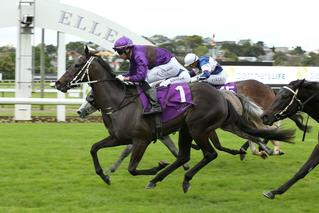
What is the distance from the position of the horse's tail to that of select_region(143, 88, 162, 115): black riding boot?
1.08 m

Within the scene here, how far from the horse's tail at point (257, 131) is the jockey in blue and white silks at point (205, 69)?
0.84 metres

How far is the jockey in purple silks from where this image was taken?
693cm

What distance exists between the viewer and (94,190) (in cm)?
690

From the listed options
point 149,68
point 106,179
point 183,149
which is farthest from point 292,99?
point 106,179

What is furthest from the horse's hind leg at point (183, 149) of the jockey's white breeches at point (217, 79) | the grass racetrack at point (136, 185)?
the jockey's white breeches at point (217, 79)

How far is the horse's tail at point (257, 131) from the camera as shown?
7206mm

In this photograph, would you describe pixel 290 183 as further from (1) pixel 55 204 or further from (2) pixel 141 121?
(1) pixel 55 204

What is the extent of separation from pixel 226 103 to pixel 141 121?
118 centimetres

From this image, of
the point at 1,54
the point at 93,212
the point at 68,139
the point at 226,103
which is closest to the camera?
the point at 93,212

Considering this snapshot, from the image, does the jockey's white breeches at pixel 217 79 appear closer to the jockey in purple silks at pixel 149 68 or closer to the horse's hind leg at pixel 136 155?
the jockey in purple silks at pixel 149 68

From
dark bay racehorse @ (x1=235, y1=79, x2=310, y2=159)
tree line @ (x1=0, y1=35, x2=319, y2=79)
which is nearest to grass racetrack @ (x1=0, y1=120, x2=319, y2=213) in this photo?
dark bay racehorse @ (x1=235, y1=79, x2=310, y2=159)

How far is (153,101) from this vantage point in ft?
22.6

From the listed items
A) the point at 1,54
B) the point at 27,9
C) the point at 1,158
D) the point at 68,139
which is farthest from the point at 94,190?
the point at 1,54

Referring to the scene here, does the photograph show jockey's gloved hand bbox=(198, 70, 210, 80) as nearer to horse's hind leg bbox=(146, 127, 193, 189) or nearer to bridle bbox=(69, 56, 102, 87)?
horse's hind leg bbox=(146, 127, 193, 189)
